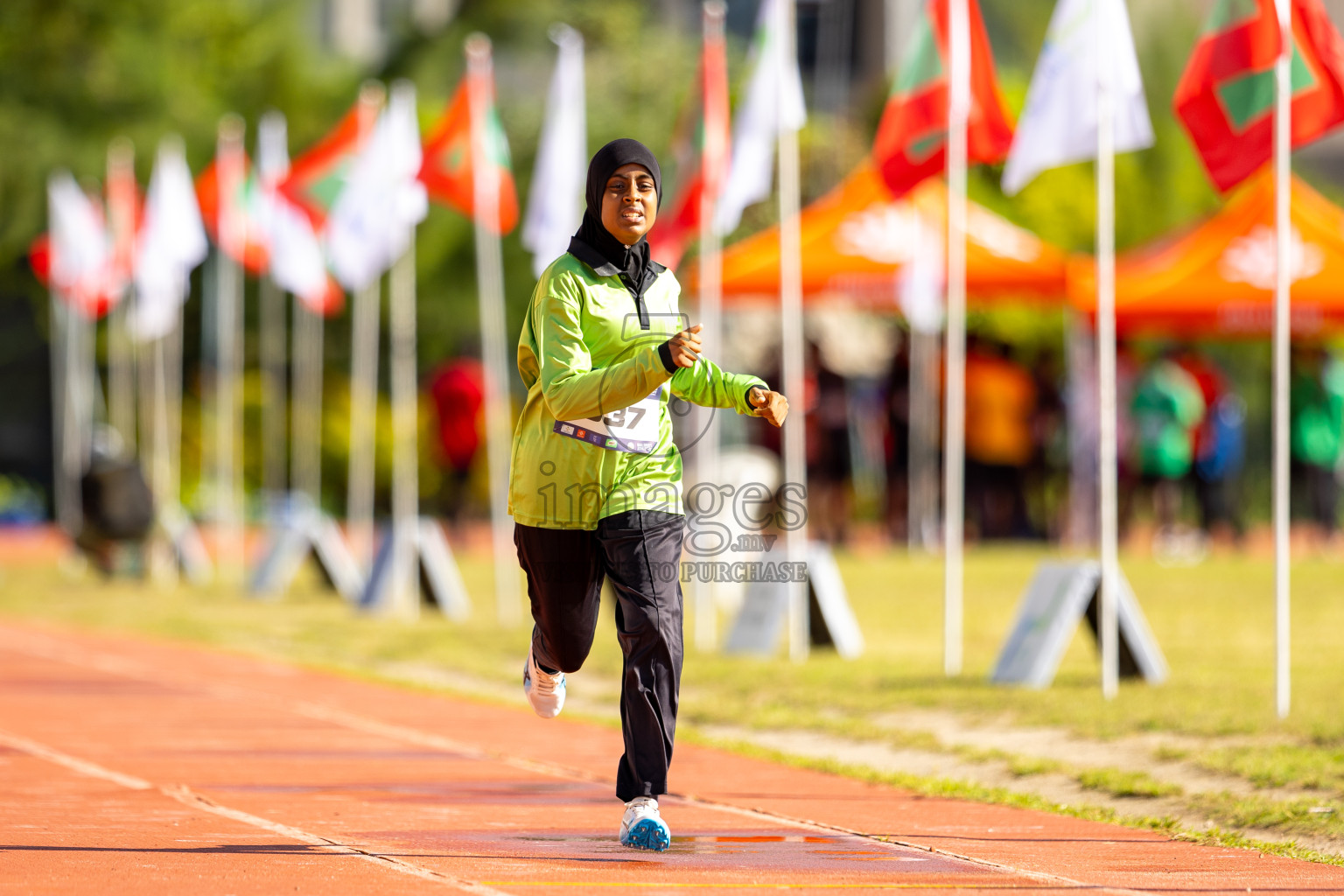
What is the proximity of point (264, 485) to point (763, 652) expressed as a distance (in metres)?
17.5

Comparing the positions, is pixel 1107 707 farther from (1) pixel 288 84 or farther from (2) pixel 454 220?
(1) pixel 288 84

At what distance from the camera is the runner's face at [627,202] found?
6.10 metres

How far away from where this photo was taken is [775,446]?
944 inches

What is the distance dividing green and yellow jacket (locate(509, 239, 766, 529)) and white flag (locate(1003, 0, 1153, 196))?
5609 millimetres

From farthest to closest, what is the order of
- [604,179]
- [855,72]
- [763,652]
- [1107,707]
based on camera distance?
[855,72] < [763,652] < [1107,707] < [604,179]

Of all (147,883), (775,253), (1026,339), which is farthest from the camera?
(1026,339)

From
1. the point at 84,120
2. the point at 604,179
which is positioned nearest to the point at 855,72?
the point at 84,120

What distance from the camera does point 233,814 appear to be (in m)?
7.00

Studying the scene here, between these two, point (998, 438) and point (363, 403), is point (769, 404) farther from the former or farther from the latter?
point (998, 438)

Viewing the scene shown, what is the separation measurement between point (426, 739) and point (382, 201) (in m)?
9.13

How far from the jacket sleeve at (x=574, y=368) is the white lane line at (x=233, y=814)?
136 cm

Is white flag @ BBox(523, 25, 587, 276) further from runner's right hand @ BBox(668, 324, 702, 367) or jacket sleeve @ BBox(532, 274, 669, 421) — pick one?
runner's right hand @ BBox(668, 324, 702, 367)

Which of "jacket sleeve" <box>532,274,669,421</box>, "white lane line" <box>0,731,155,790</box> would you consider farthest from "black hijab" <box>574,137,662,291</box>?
"white lane line" <box>0,731,155,790</box>

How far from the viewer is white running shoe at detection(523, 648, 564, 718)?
6547 millimetres
